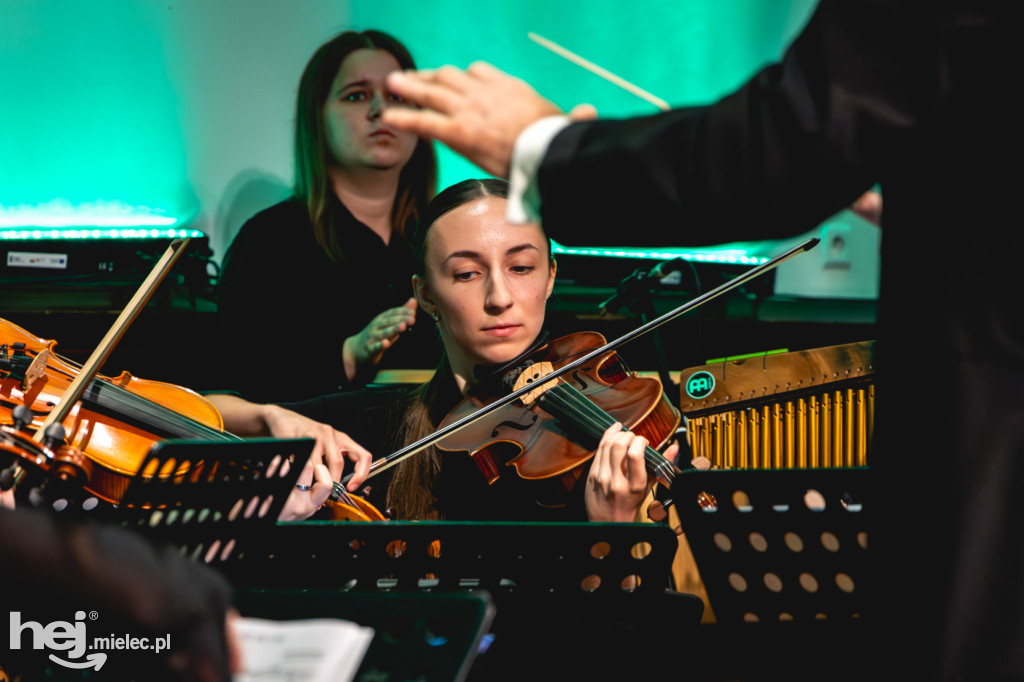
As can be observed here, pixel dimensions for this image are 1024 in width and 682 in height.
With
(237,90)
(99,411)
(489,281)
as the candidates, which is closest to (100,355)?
(99,411)

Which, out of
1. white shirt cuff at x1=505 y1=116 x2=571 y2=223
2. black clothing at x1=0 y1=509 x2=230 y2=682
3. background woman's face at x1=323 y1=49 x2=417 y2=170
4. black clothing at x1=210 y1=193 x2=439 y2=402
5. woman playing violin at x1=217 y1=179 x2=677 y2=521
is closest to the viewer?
black clothing at x1=0 y1=509 x2=230 y2=682

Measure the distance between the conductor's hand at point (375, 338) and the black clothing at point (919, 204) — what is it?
1.58m

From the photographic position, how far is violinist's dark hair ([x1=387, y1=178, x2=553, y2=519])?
1919 mm

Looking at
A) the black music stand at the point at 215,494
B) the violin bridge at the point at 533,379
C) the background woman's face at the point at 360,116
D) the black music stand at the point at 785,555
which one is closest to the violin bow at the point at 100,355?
the black music stand at the point at 215,494

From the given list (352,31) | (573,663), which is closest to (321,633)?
(573,663)

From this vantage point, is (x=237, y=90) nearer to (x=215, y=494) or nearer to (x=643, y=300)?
(x=643, y=300)

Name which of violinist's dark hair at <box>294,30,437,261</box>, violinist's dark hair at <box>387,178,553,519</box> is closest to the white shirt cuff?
violinist's dark hair at <box>387,178,553,519</box>

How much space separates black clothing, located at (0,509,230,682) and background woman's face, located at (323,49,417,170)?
6.93 ft

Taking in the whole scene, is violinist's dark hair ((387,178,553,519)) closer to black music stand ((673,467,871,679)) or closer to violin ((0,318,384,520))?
violin ((0,318,384,520))

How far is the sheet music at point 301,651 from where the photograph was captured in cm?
72

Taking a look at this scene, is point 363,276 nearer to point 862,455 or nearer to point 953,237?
point 862,455

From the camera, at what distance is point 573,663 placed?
1.13 metres

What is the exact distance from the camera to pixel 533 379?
178cm

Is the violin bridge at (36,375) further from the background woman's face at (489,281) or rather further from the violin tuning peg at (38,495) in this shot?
the background woman's face at (489,281)
